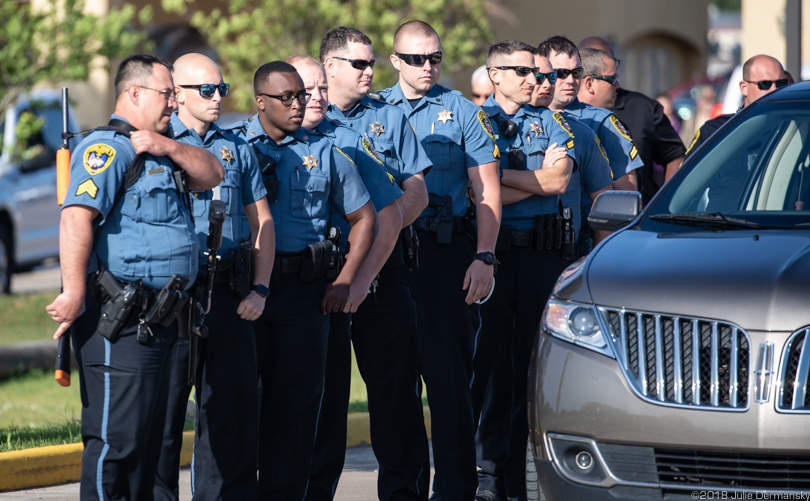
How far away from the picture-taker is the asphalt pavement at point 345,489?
20.5ft

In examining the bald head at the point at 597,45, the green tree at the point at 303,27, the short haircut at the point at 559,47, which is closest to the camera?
the short haircut at the point at 559,47

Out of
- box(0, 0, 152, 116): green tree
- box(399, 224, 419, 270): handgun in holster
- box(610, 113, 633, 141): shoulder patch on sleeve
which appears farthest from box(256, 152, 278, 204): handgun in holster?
box(0, 0, 152, 116): green tree

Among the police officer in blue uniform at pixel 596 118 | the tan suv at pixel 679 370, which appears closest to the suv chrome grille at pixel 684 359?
the tan suv at pixel 679 370

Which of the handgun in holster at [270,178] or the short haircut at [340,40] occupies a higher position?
the short haircut at [340,40]

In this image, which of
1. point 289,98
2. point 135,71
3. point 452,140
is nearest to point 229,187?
point 289,98

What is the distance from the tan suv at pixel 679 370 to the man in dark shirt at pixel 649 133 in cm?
337

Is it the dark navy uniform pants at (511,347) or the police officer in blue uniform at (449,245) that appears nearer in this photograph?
the police officer in blue uniform at (449,245)

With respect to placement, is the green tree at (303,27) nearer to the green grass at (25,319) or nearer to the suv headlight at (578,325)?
the green grass at (25,319)

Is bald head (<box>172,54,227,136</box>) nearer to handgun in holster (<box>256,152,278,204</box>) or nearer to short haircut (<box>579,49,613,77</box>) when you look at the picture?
handgun in holster (<box>256,152,278,204</box>)

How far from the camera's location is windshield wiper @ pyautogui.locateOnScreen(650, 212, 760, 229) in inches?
184

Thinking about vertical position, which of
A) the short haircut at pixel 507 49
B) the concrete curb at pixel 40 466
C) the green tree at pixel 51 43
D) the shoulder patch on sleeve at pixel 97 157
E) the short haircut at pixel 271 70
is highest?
the green tree at pixel 51 43

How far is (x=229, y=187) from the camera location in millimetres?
4969

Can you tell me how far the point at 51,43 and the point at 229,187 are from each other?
882 centimetres

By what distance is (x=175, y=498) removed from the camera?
5.33 meters
